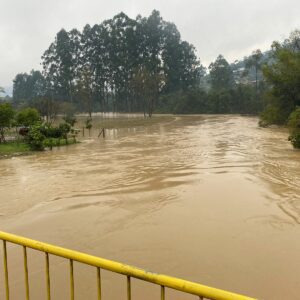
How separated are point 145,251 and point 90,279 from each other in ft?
3.94

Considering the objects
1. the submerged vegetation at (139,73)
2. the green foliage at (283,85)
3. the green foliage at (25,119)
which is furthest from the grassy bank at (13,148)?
the submerged vegetation at (139,73)

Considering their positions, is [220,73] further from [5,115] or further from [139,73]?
[5,115]

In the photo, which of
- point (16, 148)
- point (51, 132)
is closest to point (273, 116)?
point (51, 132)

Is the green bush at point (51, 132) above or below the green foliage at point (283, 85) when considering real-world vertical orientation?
below

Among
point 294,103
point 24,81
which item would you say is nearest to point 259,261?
point 294,103

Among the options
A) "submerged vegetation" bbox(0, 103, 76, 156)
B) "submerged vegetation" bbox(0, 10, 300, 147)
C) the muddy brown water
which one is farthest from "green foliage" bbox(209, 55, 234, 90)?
the muddy brown water

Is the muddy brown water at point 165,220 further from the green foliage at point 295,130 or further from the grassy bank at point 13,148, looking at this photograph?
the grassy bank at point 13,148

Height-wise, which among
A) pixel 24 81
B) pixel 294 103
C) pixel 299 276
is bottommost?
pixel 299 276

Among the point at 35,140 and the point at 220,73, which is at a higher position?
the point at 220,73

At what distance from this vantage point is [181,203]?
8.62 m

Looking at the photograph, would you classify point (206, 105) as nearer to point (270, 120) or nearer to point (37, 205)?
point (270, 120)

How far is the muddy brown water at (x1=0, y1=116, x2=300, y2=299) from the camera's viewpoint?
5.05m

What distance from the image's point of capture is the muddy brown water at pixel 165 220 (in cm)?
505

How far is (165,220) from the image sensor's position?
7.42 m
